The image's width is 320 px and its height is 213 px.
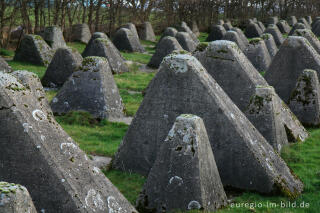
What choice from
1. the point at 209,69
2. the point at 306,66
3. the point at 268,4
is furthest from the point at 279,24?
the point at 209,69

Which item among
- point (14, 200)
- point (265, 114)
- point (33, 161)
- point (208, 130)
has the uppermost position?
Result: point (14, 200)

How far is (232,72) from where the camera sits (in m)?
9.94

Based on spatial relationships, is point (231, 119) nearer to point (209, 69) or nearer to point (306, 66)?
point (209, 69)

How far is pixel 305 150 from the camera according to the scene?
9.65 meters

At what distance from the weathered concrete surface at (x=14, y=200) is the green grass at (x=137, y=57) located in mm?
20444

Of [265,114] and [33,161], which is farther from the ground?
[33,161]

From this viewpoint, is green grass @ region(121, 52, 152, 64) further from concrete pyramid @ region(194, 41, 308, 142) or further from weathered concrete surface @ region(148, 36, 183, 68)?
concrete pyramid @ region(194, 41, 308, 142)

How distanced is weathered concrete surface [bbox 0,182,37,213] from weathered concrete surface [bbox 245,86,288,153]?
6.21 meters

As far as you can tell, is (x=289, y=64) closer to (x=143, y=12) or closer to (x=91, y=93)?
(x=91, y=93)

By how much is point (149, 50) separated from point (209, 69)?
19.9m

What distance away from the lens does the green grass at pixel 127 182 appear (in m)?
7.01

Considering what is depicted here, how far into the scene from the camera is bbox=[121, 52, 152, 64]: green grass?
24.0 meters

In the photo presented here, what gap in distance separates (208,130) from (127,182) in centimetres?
154

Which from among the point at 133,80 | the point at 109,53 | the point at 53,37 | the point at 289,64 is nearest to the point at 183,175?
the point at 289,64
